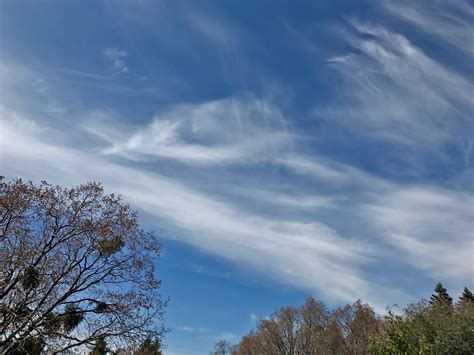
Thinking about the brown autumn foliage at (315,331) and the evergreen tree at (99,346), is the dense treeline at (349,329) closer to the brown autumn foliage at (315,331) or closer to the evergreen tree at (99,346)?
the brown autumn foliage at (315,331)

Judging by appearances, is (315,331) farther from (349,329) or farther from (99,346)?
(99,346)

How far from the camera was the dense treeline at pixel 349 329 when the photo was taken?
3043cm

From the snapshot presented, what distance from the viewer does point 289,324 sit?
194 feet

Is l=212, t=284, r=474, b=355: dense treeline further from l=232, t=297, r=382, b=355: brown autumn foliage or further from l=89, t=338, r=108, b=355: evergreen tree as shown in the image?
l=89, t=338, r=108, b=355: evergreen tree

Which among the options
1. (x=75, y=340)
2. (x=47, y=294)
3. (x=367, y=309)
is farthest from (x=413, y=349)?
(x=367, y=309)

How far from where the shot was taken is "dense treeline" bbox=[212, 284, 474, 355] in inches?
1198

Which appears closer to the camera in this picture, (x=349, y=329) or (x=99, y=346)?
(x=99, y=346)

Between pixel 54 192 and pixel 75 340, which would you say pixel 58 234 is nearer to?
pixel 54 192

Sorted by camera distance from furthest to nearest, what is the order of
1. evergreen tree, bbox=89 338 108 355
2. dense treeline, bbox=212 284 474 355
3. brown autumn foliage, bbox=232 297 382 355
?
brown autumn foliage, bbox=232 297 382 355 < dense treeline, bbox=212 284 474 355 < evergreen tree, bbox=89 338 108 355

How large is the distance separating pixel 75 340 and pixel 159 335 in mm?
3336

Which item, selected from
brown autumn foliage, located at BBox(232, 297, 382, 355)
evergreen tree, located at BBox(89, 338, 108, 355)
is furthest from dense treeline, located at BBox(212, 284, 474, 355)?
evergreen tree, located at BBox(89, 338, 108, 355)

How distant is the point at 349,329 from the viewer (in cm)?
5188

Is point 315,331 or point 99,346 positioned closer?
point 99,346

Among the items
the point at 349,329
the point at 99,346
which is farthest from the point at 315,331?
the point at 99,346
